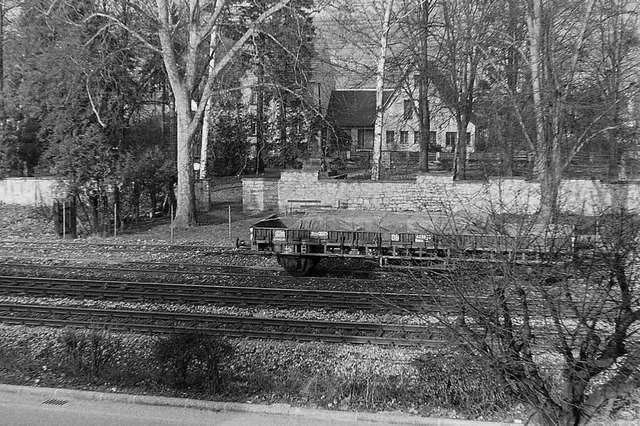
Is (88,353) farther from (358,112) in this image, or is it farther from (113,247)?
(358,112)

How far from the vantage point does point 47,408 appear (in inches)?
279

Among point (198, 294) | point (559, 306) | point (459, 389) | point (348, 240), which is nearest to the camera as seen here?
point (559, 306)

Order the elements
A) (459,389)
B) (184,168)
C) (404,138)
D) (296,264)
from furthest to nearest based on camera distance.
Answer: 1. (404,138)
2. (184,168)
3. (296,264)
4. (459,389)

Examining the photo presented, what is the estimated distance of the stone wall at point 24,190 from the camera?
2906 cm

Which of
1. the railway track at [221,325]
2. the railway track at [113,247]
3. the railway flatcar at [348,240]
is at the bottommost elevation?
the railway track at [221,325]

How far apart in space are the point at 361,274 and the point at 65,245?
1041 centimetres

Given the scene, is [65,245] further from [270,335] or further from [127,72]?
[270,335]

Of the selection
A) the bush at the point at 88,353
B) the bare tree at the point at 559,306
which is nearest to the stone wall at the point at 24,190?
the bush at the point at 88,353

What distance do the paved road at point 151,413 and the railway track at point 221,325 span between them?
2307 millimetres

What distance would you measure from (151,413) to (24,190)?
88.7 ft

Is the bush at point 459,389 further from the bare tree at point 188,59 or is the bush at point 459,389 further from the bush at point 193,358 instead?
the bare tree at point 188,59

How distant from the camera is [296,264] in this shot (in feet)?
48.6

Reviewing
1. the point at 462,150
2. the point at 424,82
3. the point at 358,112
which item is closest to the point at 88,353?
the point at 462,150

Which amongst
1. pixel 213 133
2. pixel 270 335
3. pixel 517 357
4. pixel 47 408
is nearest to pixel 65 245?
pixel 270 335
